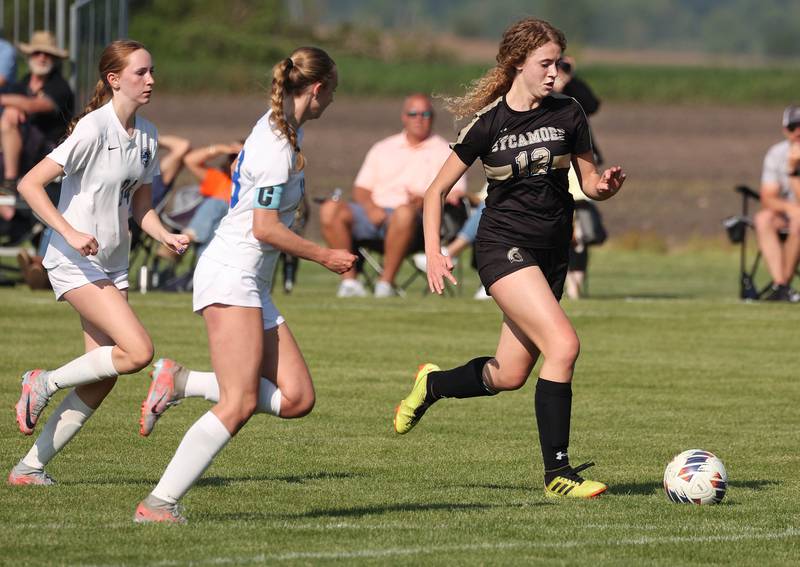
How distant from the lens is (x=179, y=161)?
16.0 meters

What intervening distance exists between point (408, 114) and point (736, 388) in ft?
19.9

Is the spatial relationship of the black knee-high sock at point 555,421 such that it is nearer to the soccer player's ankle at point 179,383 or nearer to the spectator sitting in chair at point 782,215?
the soccer player's ankle at point 179,383

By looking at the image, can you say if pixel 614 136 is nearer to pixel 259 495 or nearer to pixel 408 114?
pixel 408 114

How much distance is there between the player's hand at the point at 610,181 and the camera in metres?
7.12

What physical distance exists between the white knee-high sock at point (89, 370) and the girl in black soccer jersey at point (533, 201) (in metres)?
1.41

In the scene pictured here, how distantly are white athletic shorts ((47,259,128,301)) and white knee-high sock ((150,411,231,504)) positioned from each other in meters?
1.11

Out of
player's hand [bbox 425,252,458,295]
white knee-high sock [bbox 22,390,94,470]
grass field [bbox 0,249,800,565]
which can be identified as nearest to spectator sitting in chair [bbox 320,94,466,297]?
grass field [bbox 0,249,800,565]

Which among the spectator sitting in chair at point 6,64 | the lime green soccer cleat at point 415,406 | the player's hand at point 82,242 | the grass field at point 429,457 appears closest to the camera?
the grass field at point 429,457

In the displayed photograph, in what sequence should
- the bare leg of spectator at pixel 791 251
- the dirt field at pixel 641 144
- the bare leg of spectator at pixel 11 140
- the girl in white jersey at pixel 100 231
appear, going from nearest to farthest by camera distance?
the girl in white jersey at pixel 100 231 < the bare leg of spectator at pixel 11 140 < the bare leg of spectator at pixel 791 251 < the dirt field at pixel 641 144

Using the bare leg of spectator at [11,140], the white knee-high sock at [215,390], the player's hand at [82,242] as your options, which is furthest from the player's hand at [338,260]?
the bare leg of spectator at [11,140]

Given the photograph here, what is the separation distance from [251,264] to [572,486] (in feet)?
5.88

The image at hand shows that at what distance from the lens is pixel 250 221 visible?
20.6ft

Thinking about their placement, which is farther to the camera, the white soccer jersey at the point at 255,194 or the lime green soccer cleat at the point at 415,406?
the lime green soccer cleat at the point at 415,406

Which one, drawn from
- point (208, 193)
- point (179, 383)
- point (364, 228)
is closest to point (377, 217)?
point (364, 228)
